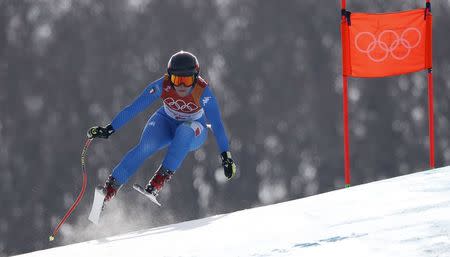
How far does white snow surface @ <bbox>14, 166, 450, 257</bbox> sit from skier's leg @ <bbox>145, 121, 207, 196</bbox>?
51 cm

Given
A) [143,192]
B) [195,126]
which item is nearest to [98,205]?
[143,192]

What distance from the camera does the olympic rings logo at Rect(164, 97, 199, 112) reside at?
22.1 ft

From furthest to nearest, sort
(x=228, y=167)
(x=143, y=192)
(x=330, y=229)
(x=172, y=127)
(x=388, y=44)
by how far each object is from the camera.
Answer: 1. (x=388, y=44)
2. (x=172, y=127)
3. (x=228, y=167)
4. (x=143, y=192)
5. (x=330, y=229)

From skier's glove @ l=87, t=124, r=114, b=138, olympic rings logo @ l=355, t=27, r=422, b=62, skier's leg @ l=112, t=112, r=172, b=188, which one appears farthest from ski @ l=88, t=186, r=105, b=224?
olympic rings logo @ l=355, t=27, r=422, b=62

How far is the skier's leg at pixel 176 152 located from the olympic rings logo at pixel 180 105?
A: 7.4 inches

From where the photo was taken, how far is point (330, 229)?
4578 millimetres

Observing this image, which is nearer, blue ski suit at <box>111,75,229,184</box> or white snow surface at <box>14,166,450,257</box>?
white snow surface at <box>14,166,450,257</box>

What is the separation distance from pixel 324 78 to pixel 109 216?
23.4 feet

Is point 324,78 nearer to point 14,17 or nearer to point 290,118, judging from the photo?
point 290,118

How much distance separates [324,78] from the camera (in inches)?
929

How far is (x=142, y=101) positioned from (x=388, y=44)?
3839 millimetres

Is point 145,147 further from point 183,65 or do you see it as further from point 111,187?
point 183,65

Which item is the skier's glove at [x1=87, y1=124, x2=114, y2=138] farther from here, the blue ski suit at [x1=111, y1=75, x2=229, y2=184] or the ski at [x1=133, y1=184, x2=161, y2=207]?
the ski at [x1=133, y1=184, x2=161, y2=207]

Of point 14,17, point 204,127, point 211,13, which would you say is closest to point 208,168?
point 211,13
